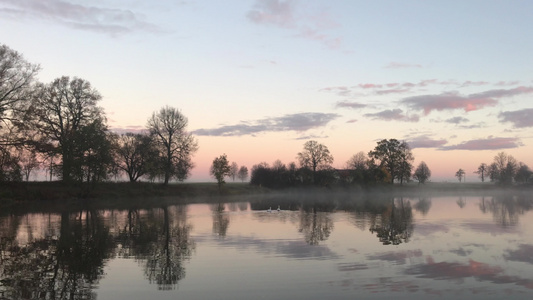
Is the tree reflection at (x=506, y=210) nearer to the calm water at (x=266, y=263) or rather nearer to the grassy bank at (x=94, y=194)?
the calm water at (x=266, y=263)

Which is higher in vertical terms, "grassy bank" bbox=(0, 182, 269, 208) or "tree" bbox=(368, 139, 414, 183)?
"tree" bbox=(368, 139, 414, 183)

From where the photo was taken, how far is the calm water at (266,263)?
11844 mm

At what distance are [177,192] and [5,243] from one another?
60065 mm

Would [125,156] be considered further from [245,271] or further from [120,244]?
[245,271]

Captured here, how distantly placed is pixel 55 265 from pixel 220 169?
244 feet

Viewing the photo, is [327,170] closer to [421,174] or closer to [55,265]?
[421,174]

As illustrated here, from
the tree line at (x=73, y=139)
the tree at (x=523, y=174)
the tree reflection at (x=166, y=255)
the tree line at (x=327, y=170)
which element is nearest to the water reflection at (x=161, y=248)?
the tree reflection at (x=166, y=255)

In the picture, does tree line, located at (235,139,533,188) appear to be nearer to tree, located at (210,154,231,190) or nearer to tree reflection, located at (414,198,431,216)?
tree, located at (210,154,231,190)

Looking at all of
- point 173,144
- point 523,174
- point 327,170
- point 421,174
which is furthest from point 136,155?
point 523,174

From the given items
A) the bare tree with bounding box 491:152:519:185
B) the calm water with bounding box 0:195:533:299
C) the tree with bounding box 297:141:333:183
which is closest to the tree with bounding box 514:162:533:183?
the bare tree with bounding box 491:152:519:185

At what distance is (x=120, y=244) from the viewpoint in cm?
2095

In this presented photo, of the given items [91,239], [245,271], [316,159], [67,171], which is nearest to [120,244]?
[91,239]

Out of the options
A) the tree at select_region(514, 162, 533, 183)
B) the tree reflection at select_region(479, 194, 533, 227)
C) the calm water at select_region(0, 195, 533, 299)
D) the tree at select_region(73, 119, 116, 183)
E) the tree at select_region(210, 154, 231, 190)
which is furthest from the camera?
the tree at select_region(514, 162, 533, 183)

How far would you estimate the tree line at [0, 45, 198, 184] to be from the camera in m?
38.9
